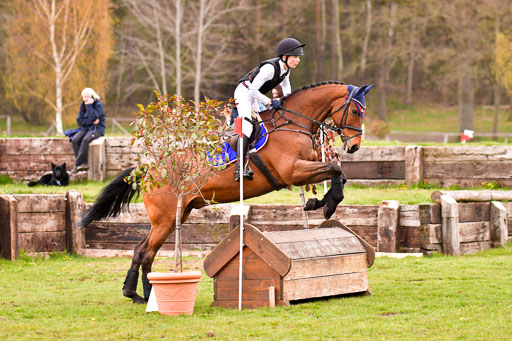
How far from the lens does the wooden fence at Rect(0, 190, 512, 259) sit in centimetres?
969

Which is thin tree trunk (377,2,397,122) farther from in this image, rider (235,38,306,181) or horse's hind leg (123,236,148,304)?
horse's hind leg (123,236,148,304)

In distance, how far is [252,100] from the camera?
23.2 feet

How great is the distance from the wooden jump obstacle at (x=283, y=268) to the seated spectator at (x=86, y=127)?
7.19m

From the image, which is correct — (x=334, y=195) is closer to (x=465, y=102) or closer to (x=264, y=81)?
(x=264, y=81)

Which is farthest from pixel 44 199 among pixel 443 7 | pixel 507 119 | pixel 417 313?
Result: pixel 507 119

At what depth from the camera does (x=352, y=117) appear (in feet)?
23.1

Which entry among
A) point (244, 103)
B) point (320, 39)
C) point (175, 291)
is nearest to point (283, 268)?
point (175, 291)

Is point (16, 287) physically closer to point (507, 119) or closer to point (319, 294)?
point (319, 294)

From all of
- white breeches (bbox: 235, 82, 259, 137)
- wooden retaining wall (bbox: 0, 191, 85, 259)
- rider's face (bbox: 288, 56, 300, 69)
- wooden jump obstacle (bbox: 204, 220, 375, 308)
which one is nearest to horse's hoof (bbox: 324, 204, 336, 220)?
wooden jump obstacle (bbox: 204, 220, 375, 308)

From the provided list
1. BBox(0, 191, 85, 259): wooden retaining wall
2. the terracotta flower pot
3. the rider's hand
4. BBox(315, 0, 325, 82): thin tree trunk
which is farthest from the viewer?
BBox(315, 0, 325, 82): thin tree trunk

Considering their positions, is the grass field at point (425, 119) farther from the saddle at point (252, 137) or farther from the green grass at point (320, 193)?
the saddle at point (252, 137)

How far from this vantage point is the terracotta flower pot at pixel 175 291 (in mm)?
6102

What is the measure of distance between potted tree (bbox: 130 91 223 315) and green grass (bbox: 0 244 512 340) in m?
0.21

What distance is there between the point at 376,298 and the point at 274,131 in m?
→ 1.86
